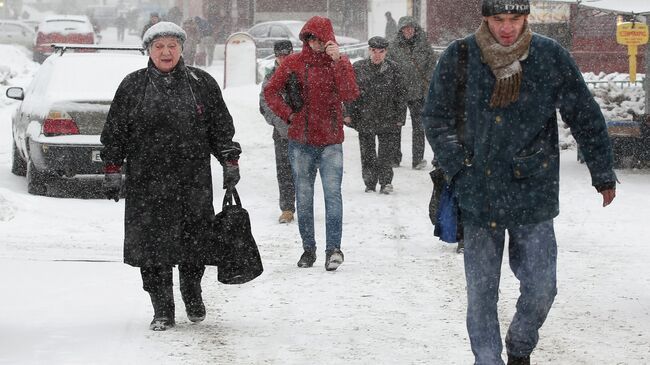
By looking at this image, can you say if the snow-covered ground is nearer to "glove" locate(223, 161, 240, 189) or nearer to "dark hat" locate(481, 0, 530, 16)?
"glove" locate(223, 161, 240, 189)

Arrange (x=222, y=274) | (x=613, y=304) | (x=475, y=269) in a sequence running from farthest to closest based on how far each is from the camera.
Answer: (x=613, y=304) → (x=222, y=274) → (x=475, y=269)

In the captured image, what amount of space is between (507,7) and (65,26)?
137ft

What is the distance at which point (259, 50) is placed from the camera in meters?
41.2

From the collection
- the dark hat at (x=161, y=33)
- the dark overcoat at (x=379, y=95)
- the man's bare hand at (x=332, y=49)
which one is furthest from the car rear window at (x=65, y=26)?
the dark hat at (x=161, y=33)

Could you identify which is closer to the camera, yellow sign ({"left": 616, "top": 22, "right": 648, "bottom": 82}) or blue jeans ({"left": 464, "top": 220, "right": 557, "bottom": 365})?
blue jeans ({"left": 464, "top": 220, "right": 557, "bottom": 365})

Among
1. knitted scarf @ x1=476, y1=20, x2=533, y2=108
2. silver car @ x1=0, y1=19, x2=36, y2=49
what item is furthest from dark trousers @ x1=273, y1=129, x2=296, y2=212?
silver car @ x1=0, y1=19, x2=36, y2=49

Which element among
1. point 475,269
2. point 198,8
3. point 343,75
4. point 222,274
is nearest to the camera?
point 475,269

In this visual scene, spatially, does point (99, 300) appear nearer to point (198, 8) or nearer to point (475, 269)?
point (475, 269)

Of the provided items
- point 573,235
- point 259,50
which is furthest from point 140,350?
point 259,50

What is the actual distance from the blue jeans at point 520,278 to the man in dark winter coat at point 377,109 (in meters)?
9.46

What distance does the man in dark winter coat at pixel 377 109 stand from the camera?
50.2 feet

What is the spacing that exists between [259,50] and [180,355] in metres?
34.7

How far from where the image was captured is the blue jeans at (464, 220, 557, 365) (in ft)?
18.5

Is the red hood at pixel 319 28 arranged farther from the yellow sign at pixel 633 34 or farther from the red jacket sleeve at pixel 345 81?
the yellow sign at pixel 633 34
